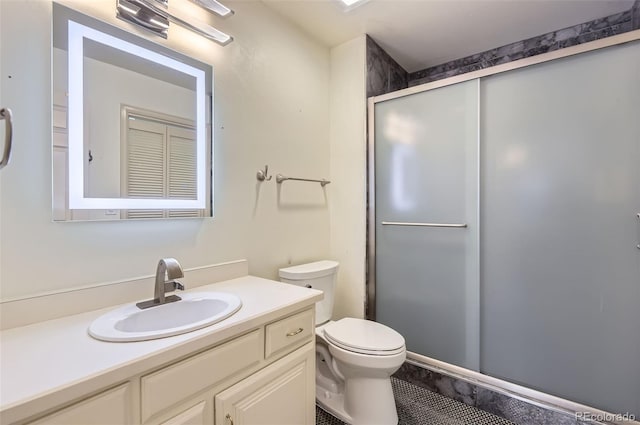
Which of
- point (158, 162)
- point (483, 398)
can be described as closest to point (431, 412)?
point (483, 398)

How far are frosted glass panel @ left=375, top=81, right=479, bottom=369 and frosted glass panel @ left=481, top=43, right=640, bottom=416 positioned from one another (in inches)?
3.5

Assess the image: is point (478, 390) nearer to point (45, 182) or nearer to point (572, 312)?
point (572, 312)

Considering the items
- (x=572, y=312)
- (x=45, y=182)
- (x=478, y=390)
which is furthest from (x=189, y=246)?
(x=572, y=312)

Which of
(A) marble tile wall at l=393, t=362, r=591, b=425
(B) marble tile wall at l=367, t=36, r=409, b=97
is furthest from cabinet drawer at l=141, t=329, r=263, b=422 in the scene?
(B) marble tile wall at l=367, t=36, r=409, b=97

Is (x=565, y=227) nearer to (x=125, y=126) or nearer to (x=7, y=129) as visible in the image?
(x=125, y=126)

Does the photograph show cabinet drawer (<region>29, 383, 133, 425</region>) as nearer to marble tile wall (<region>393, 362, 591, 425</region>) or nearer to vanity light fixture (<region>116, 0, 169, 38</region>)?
vanity light fixture (<region>116, 0, 169, 38</region>)

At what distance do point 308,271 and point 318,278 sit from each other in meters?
0.10

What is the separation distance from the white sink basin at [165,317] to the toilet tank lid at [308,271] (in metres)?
0.52

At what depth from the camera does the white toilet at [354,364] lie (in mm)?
1412

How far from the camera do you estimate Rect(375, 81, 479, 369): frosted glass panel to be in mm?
1752

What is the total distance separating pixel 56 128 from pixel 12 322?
0.62 meters

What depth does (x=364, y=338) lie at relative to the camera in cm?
151

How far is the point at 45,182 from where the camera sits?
0.96 meters

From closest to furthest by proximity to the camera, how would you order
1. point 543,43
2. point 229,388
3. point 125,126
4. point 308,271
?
1. point 229,388
2. point 125,126
3. point 308,271
4. point 543,43
